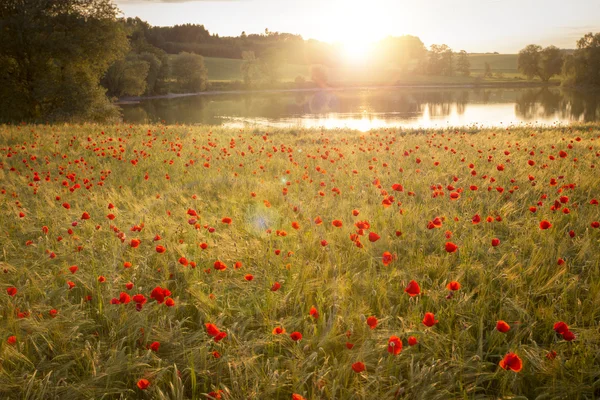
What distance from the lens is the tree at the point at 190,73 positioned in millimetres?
68250

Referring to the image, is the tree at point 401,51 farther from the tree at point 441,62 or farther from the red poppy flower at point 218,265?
the red poppy flower at point 218,265

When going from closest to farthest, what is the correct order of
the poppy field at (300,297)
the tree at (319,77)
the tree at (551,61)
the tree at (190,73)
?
the poppy field at (300,297) < the tree at (190,73) < the tree at (551,61) < the tree at (319,77)

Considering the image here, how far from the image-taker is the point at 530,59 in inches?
3036

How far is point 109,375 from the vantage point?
202 cm

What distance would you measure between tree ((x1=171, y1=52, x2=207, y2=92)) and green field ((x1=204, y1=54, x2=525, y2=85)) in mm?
17947

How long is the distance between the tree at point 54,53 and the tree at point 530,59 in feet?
271

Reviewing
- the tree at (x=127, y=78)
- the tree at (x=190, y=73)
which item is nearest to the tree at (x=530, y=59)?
the tree at (x=190, y=73)

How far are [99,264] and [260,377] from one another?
1.98m

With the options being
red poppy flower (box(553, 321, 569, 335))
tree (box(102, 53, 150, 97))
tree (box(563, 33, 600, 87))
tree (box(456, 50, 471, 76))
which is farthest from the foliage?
red poppy flower (box(553, 321, 569, 335))

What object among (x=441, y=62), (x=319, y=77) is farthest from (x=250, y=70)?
(x=441, y=62)

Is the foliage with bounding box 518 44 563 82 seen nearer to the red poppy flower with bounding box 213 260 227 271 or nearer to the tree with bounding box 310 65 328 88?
the tree with bounding box 310 65 328 88

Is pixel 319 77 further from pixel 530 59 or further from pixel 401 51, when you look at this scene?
pixel 401 51

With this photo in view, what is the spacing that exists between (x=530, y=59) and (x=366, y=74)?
1448 inches

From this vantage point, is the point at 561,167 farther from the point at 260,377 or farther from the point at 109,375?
the point at 109,375
